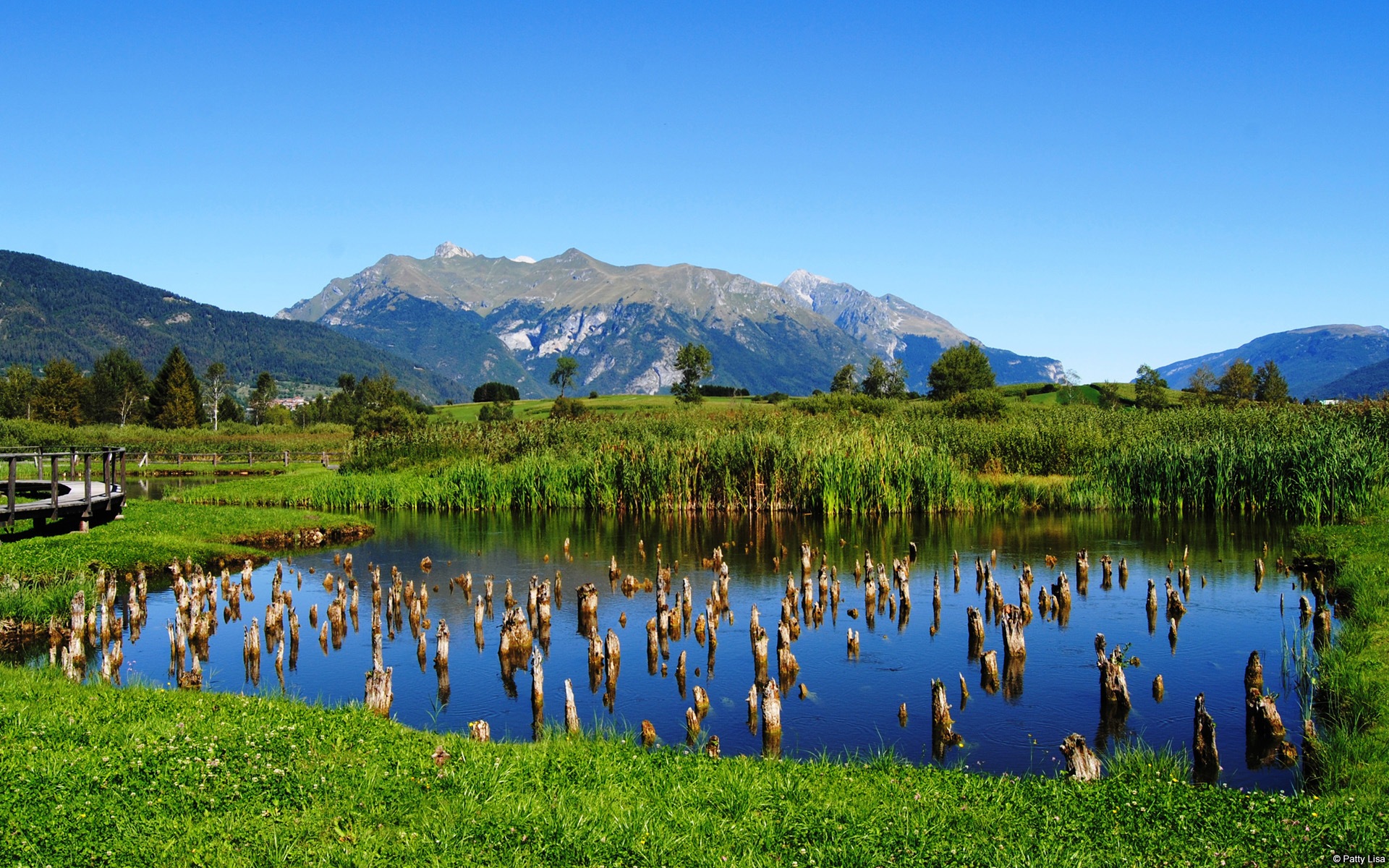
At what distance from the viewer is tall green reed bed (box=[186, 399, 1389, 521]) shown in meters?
39.8

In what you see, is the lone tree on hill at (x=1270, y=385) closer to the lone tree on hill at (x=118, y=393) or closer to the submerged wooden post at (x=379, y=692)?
the submerged wooden post at (x=379, y=692)

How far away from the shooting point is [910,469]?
1692 inches

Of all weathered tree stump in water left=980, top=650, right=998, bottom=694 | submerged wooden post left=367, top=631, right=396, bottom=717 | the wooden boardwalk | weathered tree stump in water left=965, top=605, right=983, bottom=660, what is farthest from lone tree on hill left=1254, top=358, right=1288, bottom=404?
submerged wooden post left=367, top=631, right=396, bottom=717

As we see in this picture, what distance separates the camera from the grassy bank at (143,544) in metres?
21.9

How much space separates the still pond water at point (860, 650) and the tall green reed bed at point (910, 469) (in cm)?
469

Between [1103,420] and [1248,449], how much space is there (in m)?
13.3

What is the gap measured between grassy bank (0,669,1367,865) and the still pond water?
2926mm

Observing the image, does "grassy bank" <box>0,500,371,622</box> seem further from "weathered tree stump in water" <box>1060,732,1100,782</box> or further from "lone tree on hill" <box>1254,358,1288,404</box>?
"lone tree on hill" <box>1254,358,1288,404</box>

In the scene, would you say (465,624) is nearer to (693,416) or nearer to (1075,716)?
(1075,716)

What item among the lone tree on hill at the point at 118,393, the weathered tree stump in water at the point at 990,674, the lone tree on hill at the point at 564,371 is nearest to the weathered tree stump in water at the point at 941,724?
the weathered tree stump in water at the point at 990,674

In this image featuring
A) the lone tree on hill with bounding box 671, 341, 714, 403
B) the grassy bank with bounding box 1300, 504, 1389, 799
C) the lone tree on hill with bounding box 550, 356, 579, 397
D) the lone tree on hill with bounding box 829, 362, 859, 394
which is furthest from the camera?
the lone tree on hill with bounding box 550, 356, 579, 397

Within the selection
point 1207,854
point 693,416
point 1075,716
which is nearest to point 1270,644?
point 1075,716

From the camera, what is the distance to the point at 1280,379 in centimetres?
13525

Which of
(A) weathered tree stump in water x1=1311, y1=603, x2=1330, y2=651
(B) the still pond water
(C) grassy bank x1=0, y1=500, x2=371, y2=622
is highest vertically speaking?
(C) grassy bank x1=0, y1=500, x2=371, y2=622
